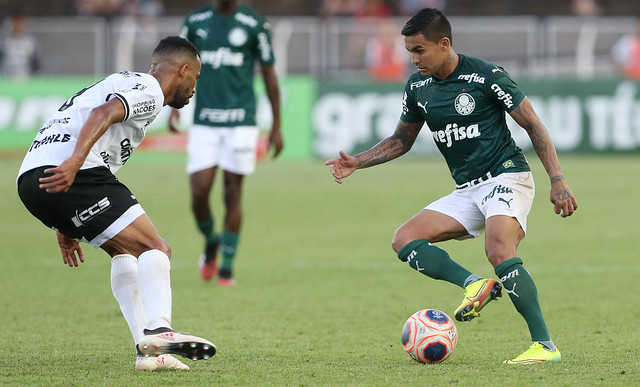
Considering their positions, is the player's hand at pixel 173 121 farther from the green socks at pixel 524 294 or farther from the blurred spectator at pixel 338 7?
the blurred spectator at pixel 338 7

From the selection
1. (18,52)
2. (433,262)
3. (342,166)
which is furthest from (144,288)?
(18,52)

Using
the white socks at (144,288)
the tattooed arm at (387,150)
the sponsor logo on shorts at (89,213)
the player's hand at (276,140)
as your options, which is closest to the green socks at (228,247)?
the player's hand at (276,140)

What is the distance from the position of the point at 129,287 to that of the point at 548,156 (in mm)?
2538

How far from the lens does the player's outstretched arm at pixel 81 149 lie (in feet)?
16.7

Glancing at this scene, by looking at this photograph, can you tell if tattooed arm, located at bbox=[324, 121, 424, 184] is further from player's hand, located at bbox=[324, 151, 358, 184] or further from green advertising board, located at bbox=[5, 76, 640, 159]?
green advertising board, located at bbox=[5, 76, 640, 159]

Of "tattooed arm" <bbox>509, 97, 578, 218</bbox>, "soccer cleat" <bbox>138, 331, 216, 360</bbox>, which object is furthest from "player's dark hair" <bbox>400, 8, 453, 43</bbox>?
"soccer cleat" <bbox>138, 331, 216, 360</bbox>

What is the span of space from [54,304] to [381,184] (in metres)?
9.70

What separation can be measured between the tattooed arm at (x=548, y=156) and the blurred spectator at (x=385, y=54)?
16078mm

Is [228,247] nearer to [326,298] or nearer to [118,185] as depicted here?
[326,298]

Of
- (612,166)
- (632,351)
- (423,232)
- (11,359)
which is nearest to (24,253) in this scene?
(11,359)

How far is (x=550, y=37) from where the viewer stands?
72.6ft

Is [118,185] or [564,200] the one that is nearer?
[118,185]

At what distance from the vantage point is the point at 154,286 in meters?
5.43

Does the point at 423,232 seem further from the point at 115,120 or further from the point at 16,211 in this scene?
the point at 16,211
